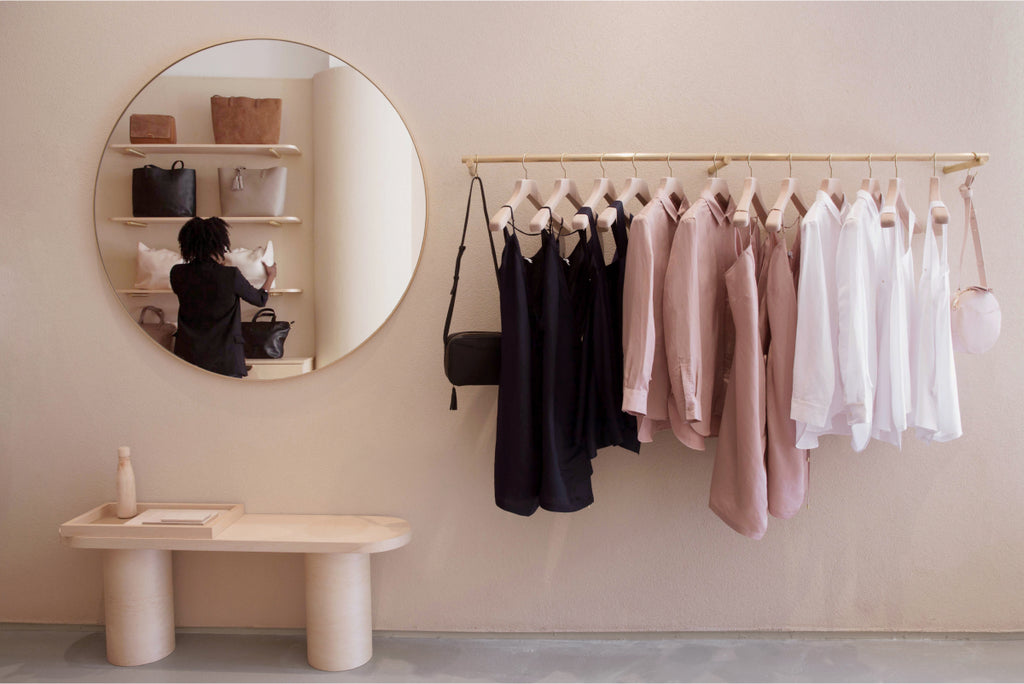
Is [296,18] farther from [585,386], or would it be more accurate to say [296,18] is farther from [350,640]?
[350,640]

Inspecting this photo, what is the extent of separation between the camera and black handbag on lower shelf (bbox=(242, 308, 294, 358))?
2.33 meters

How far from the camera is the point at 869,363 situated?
1.91 metres

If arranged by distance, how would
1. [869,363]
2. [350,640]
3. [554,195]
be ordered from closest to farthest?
[869,363]
[554,195]
[350,640]

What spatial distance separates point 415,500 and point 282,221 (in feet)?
3.43

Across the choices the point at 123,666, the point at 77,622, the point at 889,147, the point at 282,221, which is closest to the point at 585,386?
the point at 282,221

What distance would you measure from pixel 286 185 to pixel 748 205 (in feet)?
4.80

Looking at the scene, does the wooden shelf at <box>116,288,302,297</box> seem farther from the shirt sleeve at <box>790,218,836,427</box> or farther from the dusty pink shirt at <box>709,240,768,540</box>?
the shirt sleeve at <box>790,218,836,427</box>

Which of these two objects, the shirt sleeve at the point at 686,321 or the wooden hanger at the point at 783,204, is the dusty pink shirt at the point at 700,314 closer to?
the shirt sleeve at the point at 686,321

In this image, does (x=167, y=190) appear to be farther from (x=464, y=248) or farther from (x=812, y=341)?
(x=812, y=341)

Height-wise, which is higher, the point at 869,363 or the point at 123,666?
the point at 869,363

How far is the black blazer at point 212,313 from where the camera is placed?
2.31m

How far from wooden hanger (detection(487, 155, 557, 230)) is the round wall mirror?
402mm


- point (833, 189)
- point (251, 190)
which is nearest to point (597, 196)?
point (833, 189)

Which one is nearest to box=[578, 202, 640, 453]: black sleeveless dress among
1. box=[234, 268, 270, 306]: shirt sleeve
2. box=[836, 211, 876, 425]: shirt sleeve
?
box=[836, 211, 876, 425]: shirt sleeve
